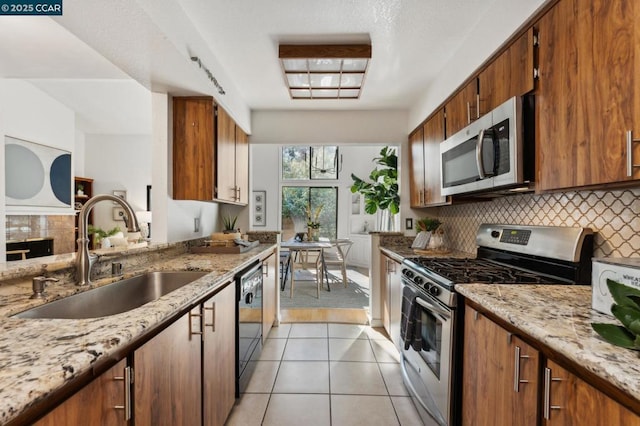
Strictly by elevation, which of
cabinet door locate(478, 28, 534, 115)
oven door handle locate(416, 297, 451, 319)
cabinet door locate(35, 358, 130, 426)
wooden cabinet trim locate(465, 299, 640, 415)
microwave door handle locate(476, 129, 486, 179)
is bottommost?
oven door handle locate(416, 297, 451, 319)

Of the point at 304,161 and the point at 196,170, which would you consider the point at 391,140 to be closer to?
the point at 196,170

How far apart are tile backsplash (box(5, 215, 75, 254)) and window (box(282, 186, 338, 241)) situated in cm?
396

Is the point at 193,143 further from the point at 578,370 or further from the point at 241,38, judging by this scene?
the point at 578,370

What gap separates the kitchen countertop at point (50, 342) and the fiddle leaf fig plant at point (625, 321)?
119cm

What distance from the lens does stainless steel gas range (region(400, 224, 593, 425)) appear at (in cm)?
153

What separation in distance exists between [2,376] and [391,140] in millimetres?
3527

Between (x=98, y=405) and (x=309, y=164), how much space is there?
6862 mm

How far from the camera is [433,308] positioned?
68.8 inches

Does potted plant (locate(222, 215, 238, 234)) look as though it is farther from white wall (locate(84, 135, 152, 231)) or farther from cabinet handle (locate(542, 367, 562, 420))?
white wall (locate(84, 135, 152, 231))

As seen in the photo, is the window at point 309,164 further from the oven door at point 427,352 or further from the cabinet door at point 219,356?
the cabinet door at point 219,356

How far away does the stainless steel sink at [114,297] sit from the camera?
116 cm

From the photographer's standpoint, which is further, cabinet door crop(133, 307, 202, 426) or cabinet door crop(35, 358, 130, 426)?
cabinet door crop(133, 307, 202, 426)

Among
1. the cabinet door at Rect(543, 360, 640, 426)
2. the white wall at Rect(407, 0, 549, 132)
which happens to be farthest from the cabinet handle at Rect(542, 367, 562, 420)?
the white wall at Rect(407, 0, 549, 132)

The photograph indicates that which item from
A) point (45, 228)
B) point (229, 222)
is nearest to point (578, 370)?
point (229, 222)
